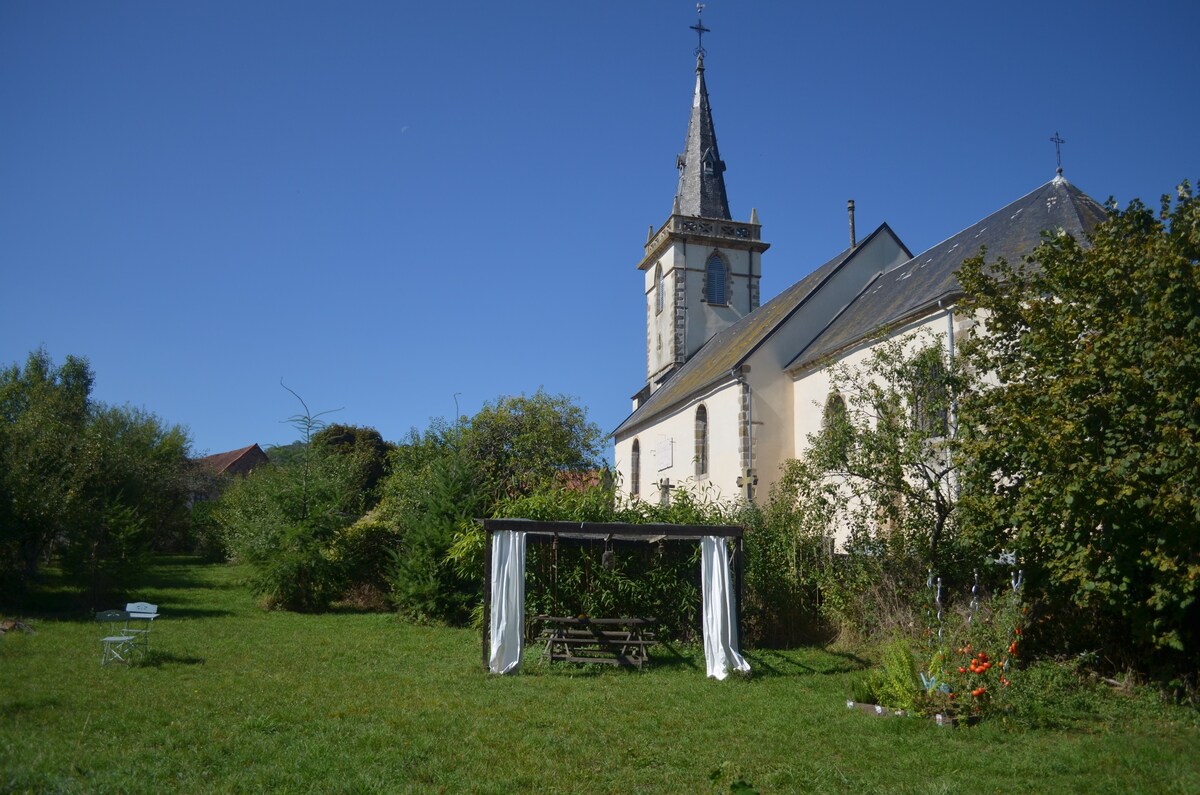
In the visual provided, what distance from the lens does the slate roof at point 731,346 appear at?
22.8 metres

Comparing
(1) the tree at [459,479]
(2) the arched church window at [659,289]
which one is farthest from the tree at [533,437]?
(2) the arched church window at [659,289]

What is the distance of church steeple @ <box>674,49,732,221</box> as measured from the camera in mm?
34344

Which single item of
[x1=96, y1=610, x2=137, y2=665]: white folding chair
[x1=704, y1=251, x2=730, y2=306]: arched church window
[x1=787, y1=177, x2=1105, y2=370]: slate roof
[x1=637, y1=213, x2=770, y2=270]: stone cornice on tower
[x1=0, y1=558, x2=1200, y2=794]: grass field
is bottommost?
[x1=0, y1=558, x2=1200, y2=794]: grass field

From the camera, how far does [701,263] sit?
33.5 metres

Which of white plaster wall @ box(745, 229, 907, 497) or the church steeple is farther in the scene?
the church steeple

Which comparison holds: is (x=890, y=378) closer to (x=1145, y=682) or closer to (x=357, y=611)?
(x=1145, y=682)

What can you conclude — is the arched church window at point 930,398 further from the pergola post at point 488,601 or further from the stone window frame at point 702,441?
the stone window frame at point 702,441

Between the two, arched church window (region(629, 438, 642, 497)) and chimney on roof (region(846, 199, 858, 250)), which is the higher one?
chimney on roof (region(846, 199, 858, 250))

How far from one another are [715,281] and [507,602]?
953 inches

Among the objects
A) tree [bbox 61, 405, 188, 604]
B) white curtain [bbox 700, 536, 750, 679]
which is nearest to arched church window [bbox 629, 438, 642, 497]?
tree [bbox 61, 405, 188, 604]

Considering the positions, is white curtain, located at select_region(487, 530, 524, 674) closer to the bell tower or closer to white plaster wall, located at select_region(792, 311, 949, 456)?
white plaster wall, located at select_region(792, 311, 949, 456)

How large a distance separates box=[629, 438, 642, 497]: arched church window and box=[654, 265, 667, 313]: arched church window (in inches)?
250

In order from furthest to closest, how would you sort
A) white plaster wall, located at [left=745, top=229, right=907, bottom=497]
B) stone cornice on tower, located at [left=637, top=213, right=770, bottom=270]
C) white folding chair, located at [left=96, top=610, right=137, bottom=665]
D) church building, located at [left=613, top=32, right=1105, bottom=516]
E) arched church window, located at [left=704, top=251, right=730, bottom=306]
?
arched church window, located at [left=704, top=251, right=730, bottom=306] < stone cornice on tower, located at [left=637, top=213, right=770, bottom=270] < white plaster wall, located at [left=745, top=229, right=907, bottom=497] < church building, located at [left=613, top=32, right=1105, bottom=516] < white folding chair, located at [left=96, top=610, right=137, bottom=665]

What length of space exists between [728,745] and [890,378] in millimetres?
6690
